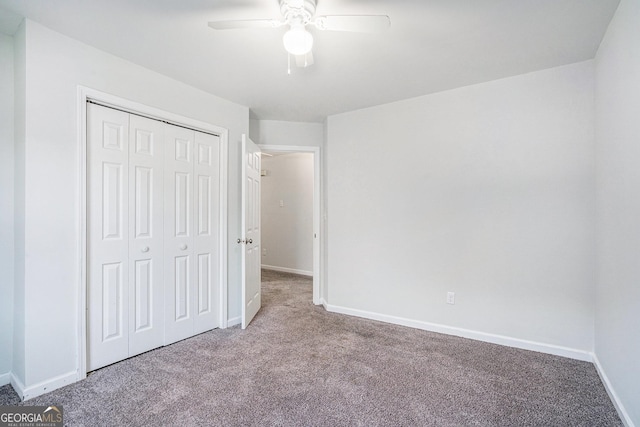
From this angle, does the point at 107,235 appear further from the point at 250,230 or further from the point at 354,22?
the point at 354,22

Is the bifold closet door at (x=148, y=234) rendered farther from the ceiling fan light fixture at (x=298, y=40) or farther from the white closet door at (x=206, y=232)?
the ceiling fan light fixture at (x=298, y=40)

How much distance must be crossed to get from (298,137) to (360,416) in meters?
3.15

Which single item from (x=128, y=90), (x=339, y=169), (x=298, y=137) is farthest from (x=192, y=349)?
(x=298, y=137)

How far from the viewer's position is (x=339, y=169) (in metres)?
3.71

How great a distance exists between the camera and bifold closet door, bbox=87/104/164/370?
7.37ft

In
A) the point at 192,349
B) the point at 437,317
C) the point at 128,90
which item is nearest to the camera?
the point at 128,90

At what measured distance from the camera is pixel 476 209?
9.41ft

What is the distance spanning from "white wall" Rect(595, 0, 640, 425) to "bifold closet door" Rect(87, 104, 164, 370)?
127 inches

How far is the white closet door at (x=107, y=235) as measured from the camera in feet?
7.32

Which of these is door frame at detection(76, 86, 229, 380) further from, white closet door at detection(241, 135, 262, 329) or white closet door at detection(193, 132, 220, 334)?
white closet door at detection(241, 135, 262, 329)

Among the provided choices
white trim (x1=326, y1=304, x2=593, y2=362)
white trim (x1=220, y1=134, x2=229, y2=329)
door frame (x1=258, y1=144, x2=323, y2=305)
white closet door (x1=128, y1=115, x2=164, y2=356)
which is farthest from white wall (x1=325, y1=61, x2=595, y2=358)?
white closet door (x1=128, y1=115, x2=164, y2=356)

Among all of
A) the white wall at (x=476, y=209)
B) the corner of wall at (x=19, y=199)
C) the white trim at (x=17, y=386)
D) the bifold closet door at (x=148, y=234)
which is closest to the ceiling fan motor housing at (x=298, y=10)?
the bifold closet door at (x=148, y=234)

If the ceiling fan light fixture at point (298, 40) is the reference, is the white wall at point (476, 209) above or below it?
below

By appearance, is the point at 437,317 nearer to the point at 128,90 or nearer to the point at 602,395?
the point at 602,395
